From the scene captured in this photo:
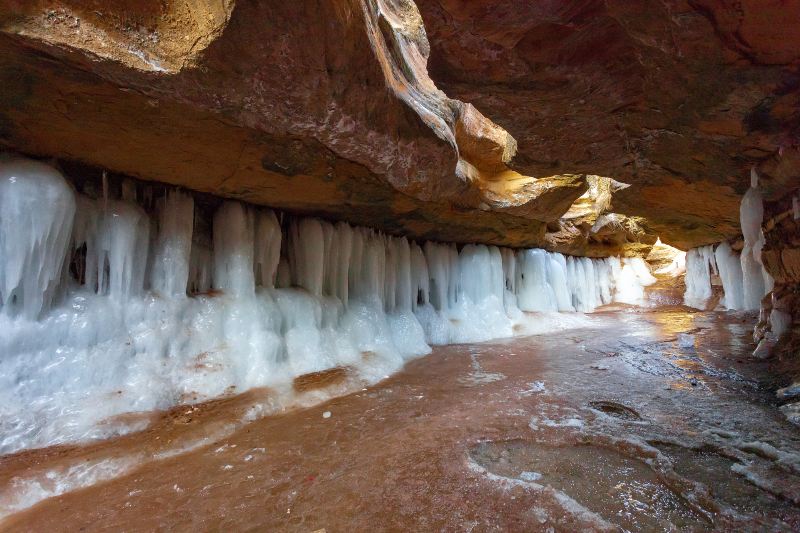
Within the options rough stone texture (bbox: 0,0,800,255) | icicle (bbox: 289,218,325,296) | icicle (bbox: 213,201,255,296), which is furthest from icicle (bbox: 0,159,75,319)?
icicle (bbox: 289,218,325,296)

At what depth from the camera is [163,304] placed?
3.91 metres

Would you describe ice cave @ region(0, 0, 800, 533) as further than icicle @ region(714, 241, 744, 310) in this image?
No

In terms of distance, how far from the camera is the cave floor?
178 centimetres

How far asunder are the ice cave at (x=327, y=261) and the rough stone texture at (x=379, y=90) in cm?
2

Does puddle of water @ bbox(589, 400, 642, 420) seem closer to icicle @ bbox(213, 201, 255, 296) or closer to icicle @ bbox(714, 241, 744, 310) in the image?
icicle @ bbox(213, 201, 255, 296)

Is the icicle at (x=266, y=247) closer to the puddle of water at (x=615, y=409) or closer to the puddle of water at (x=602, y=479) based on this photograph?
the puddle of water at (x=602, y=479)

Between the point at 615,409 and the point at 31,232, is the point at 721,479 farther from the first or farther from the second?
the point at 31,232

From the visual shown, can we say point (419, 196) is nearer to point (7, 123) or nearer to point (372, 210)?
point (372, 210)

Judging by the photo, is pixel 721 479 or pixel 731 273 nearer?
pixel 721 479

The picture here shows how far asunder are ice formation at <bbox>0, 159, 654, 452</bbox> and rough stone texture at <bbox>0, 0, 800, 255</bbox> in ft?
1.73

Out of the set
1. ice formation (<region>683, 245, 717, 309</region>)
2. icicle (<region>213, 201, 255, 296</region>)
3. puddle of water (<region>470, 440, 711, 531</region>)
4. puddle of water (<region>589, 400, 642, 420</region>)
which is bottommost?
puddle of water (<region>589, 400, 642, 420</region>)

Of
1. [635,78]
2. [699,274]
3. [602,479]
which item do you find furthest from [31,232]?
[699,274]

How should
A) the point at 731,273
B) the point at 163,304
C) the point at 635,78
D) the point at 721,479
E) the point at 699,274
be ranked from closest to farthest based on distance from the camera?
the point at 721,479 → the point at 635,78 → the point at 163,304 → the point at 731,273 → the point at 699,274

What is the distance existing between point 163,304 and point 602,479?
4.25 m
